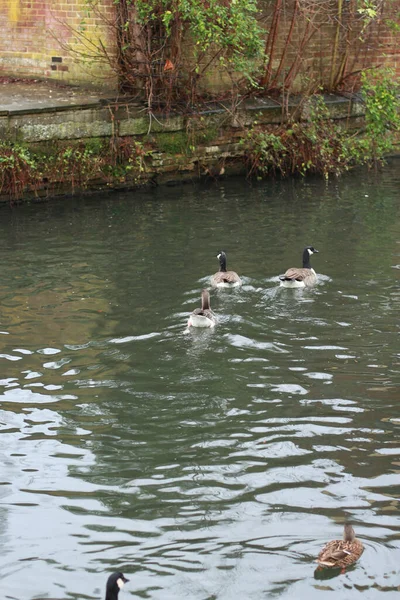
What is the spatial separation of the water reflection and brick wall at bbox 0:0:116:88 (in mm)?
6447

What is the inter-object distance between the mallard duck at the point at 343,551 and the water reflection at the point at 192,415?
0.40 feet

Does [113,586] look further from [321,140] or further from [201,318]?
[321,140]

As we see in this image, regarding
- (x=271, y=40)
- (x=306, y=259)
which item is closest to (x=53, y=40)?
(x=271, y=40)

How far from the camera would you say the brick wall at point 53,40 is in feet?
70.7

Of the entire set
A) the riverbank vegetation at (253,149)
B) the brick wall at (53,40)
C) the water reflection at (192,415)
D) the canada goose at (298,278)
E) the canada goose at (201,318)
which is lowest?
the water reflection at (192,415)

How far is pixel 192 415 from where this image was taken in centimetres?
950

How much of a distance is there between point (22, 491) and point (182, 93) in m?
14.6

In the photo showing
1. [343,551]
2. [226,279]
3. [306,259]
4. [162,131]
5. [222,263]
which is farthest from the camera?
[162,131]

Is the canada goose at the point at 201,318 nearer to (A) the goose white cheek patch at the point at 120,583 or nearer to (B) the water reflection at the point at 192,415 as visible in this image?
(B) the water reflection at the point at 192,415

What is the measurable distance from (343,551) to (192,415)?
3.08m

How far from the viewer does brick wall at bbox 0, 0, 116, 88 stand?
2156cm

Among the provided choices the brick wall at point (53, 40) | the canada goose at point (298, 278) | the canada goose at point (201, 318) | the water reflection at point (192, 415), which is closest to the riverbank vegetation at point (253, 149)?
the brick wall at point (53, 40)

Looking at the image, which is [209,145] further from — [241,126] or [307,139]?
[307,139]

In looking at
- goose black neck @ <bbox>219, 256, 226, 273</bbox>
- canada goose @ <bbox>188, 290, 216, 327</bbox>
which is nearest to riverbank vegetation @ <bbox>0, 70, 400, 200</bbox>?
goose black neck @ <bbox>219, 256, 226, 273</bbox>
